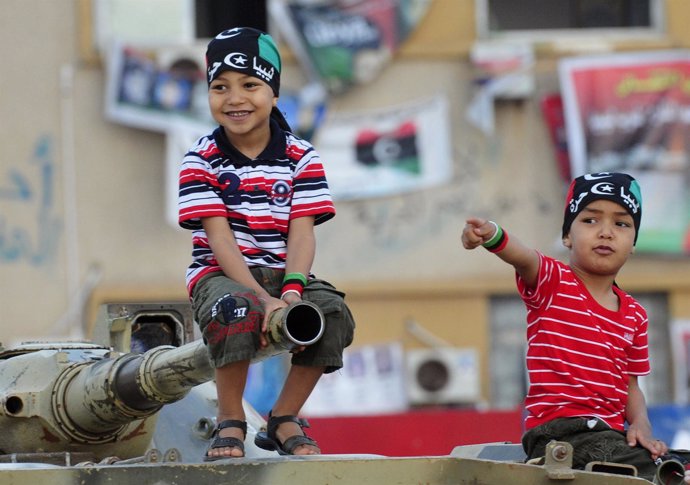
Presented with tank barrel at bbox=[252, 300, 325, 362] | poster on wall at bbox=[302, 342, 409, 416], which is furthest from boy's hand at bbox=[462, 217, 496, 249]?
poster on wall at bbox=[302, 342, 409, 416]

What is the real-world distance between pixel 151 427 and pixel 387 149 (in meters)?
11.5

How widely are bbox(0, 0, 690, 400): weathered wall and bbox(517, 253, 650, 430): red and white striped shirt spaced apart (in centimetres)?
1193

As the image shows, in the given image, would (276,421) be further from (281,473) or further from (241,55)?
(241,55)

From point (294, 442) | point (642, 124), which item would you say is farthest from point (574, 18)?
point (294, 442)

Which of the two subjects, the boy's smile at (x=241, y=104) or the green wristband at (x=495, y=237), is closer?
the green wristband at (x=495, y=237)

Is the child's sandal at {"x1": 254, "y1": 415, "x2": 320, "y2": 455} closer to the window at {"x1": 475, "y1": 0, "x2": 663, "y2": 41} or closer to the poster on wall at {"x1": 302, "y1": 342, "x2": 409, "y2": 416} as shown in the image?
the poster on wall at {"x1": 302, "y1": 342, "x2": 409, "y2": 416}

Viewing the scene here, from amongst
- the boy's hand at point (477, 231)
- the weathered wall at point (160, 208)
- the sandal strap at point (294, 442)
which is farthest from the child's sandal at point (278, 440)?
the weathered wall at point (160, 208)

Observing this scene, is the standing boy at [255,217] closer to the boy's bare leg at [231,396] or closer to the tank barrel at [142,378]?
the boy's bare leg at [231,396]

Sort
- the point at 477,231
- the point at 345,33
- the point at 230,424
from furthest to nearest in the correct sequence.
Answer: the point at 345,33 < the point at 230,424 < the point at 477,231

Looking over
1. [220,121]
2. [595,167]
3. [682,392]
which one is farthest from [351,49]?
[220,121]

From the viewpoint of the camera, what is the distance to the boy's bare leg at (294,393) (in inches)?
249

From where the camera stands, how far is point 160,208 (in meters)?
18.6

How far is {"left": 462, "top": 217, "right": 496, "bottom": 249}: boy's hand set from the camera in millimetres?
6098

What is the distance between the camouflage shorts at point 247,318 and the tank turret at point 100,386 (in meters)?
0.12
